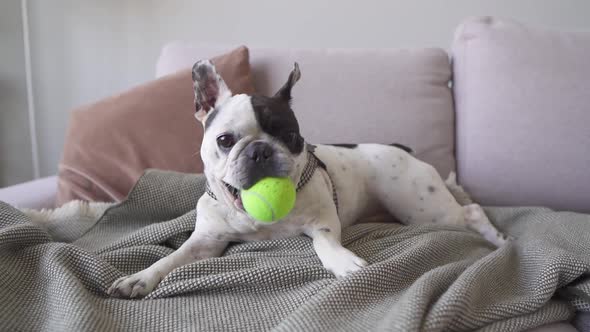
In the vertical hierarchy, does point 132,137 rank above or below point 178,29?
below

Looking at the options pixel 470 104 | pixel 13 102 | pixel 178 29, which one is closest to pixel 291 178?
pixel 470 104

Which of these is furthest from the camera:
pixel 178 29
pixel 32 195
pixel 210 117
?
pixel 178 29

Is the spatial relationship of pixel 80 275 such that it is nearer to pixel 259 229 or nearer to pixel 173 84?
pixel 259 229

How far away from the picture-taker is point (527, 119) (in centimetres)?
172

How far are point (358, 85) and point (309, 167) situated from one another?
0.63 m

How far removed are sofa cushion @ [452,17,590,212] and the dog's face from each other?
814 mm

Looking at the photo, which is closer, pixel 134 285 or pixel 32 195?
pixel 134 285

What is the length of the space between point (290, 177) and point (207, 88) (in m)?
0.36

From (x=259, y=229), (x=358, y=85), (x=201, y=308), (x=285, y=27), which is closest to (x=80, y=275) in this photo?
(x=201, y=308)

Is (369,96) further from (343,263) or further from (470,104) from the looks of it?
(343,263)

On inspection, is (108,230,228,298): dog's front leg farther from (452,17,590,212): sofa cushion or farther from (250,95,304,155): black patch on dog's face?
(452,17,590,212): sofa cushion

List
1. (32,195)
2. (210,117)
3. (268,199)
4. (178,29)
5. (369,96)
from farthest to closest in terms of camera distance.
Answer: (178,29) < (369,96) < (32,195) < (210,117) < (268,199)

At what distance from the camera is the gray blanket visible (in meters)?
0.89

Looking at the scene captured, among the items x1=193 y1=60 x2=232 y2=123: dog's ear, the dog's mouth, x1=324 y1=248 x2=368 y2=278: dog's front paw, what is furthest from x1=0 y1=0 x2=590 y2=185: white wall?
x1=324 y1=248 x2=368 y2=278: dog's front paw
